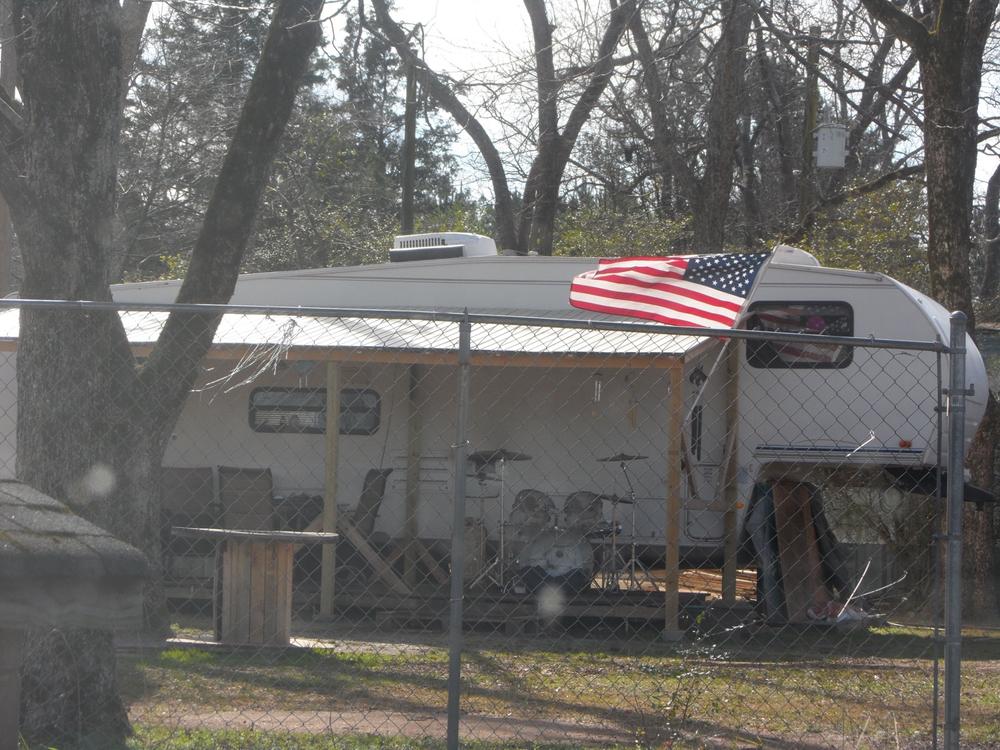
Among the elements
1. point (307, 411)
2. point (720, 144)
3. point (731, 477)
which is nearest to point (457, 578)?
point (731, 477)

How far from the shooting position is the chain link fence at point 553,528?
7293mm

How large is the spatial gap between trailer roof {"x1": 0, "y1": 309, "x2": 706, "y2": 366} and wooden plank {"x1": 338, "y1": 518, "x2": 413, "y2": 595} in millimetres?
1576

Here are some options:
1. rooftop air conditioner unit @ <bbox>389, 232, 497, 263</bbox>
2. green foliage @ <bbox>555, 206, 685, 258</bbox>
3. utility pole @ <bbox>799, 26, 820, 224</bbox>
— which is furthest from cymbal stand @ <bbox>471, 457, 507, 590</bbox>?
utility pole @ <bbox>799, 26, 820, 224</bbox>

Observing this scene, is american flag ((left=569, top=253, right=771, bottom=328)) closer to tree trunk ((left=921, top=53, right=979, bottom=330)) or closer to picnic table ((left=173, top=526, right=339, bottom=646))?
picnic table ((left=173, top=526, right=339, bottom=646))

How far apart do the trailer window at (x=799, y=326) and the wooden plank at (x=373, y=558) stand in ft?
12.5

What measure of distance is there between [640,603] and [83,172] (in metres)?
6.52

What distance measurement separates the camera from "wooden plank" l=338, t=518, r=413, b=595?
33.6 ft

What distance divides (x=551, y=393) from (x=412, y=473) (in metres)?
1.58

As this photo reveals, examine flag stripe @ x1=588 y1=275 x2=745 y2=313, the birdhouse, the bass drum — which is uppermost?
the birdhouse

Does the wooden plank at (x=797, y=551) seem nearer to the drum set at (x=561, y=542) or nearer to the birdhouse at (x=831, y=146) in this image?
the drum set at (x=561, y=542)

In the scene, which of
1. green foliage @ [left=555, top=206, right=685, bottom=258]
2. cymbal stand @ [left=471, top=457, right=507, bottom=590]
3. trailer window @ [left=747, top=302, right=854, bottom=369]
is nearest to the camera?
cymbal stand @ [left=471, top=457, right=507, bottom=590]

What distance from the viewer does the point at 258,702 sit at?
6.54 meters

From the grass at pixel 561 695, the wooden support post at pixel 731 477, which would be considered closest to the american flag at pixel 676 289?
the grass at pixel 561 695

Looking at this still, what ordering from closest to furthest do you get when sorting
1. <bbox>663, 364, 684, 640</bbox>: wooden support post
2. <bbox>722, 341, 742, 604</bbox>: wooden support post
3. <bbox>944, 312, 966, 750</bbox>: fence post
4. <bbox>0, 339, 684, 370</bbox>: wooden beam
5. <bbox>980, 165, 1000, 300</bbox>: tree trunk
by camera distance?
<bbox>944, 312, 966, 750</bbox>: fence post → <bbox>663, 364, 684, 640</bbox>: wooden support post → <bbox>0, 339, 684, 370</bbox>: wooden beam → <bbox>722, 341, 742, 604</bbox>: wooden support post → <bbox>980, 165, 1000, 300</bbox>: tree trunk
